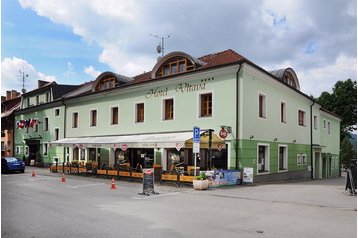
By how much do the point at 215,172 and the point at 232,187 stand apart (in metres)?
1.21

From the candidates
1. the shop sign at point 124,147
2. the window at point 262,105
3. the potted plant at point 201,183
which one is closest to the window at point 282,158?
the window at point 262,105

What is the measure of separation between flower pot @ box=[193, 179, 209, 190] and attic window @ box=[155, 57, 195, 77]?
8.90m

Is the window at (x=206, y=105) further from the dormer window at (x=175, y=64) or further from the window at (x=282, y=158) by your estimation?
the window at (x=282, y=158)

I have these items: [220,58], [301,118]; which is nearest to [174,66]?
[220,58]

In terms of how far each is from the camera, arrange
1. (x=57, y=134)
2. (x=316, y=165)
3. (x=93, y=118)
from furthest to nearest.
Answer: (x=57, y=134) < (x=316, y=165) < (x=93, y=118)

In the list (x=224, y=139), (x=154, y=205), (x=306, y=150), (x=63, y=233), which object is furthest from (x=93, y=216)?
(x=306, y=150)

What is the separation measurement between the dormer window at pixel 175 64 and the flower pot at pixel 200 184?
880 cm

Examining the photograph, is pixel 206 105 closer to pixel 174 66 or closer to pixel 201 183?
pixel 174 66

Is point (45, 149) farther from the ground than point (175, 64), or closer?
closer

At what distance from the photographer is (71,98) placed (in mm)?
33031

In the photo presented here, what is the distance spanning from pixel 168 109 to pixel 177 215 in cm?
1500

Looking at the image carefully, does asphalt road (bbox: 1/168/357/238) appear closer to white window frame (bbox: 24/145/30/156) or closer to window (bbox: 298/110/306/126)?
window (bbox: 298/110/306/126)

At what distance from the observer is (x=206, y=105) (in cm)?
2278

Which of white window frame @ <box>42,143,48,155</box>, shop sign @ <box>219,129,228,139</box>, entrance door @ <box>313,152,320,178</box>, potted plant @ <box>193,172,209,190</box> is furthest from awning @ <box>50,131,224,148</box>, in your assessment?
entrance door @ <box>313,152,320,178</box>
